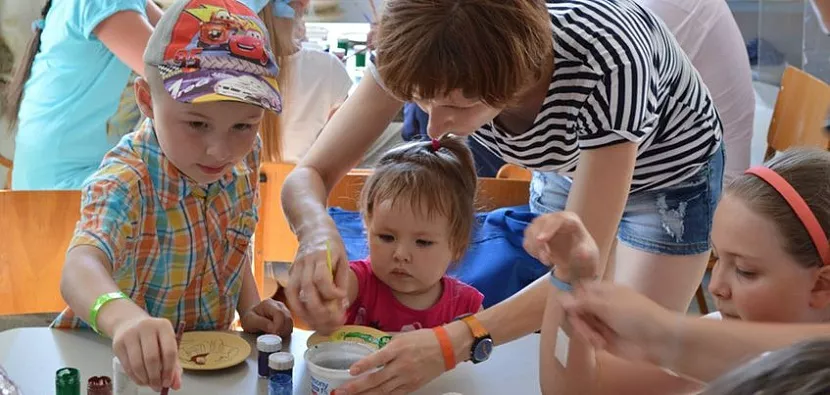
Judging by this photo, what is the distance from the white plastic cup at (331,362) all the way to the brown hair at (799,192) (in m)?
0.62

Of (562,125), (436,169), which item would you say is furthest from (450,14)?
(436,169)

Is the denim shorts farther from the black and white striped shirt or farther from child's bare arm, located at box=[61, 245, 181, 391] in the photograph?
child's bare arm, located at box=[61, 245, 181, 391]

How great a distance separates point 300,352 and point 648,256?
80 centimetres

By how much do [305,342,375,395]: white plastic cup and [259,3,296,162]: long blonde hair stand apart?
1126mm

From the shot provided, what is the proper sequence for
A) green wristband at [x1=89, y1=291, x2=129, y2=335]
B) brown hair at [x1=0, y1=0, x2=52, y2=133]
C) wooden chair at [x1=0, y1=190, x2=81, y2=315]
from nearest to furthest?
green wristband at [x1=89, y1=291, x2=129, y2=335] < wooden chair at [x1=0, y1=190, x2=81, y2=315] < brown hair at [x1=0, y1=0, x2=52, y2=133]

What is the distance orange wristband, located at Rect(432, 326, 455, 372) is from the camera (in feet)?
4.85

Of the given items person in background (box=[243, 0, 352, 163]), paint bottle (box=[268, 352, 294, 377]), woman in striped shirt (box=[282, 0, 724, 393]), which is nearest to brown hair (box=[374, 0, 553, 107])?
woman in striped shirt (box=[282, 0, 724, 393])

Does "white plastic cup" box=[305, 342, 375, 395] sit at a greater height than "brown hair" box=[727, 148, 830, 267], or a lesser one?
lesser

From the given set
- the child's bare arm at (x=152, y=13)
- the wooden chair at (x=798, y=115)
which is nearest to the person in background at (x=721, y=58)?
the wooden chair at (x=798, y=115)

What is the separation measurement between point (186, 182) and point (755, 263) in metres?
0.97

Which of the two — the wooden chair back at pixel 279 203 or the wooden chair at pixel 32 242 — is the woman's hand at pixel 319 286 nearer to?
the wooden chair at pixel 32 242

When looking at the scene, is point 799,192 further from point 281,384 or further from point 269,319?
point 269,319

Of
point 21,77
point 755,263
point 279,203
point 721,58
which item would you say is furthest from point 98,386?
point 721,58

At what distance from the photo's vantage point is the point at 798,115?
334 centimetres
